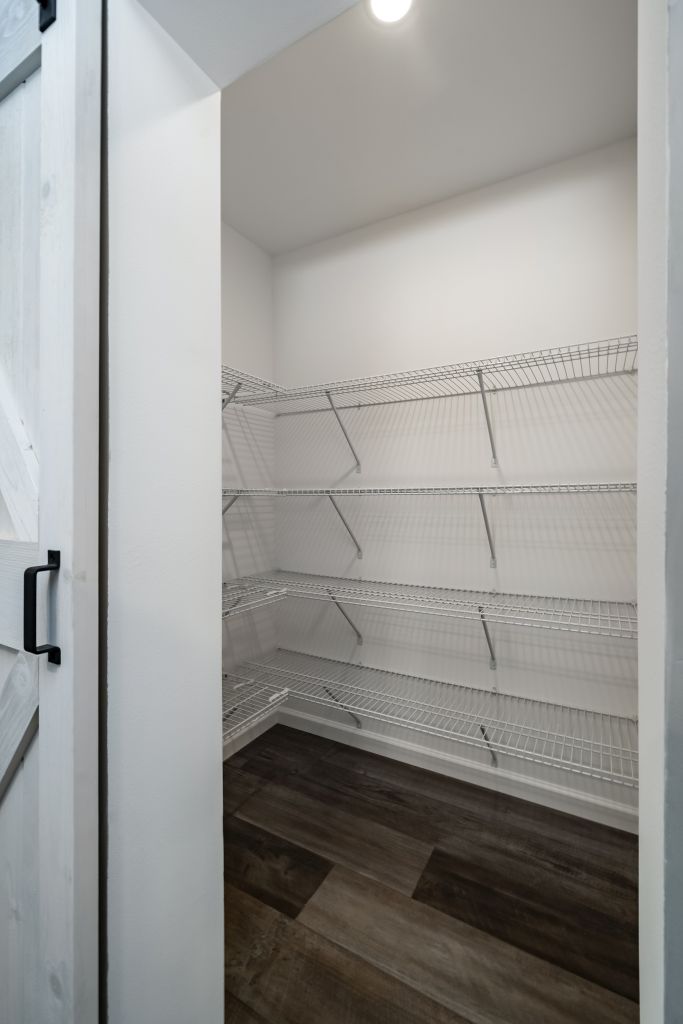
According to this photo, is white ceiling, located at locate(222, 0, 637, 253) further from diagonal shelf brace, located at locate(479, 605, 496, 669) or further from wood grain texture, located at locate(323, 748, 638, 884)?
wood grain texture, located at locate(323, 748, 638, 884)

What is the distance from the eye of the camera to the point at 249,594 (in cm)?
179

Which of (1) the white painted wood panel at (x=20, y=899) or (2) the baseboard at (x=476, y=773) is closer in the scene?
(1) the white painted wood panel at (x=20, y=899)

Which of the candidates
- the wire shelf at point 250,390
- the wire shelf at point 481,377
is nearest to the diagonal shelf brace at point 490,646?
the wire shelf at point 481,377

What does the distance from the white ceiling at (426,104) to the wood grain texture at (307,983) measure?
8.07 feet

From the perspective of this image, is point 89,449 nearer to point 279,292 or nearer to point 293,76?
point 293,76

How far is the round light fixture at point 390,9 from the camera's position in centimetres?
111

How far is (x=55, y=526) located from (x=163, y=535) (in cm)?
16

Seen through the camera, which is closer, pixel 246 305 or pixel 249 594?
pixel 249 594

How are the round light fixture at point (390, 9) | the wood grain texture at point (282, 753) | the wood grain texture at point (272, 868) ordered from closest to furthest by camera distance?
the round light fixture at point (390, 9), the wood grain texture at point (272, 868), the wood grain texture at point (282, 753)

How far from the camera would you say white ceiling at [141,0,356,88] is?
713 millimetres

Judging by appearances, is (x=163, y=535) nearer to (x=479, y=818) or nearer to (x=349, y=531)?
(x=349, y=531)

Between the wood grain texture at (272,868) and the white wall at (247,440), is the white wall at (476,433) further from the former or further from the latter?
the wood grain texture at (272,868)

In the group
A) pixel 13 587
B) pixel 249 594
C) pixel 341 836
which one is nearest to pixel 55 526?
pixel 13 587

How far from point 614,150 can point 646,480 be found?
172cm
